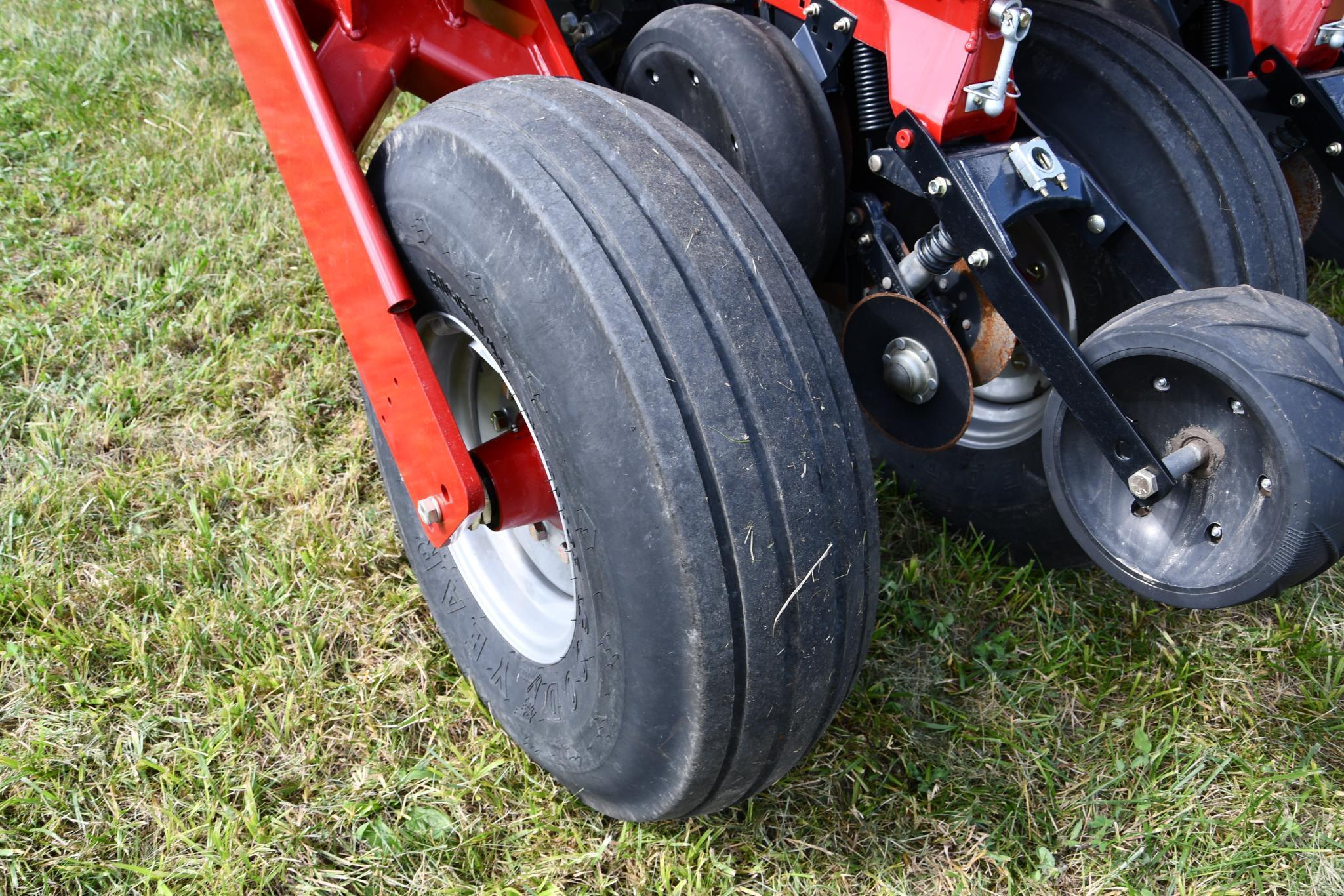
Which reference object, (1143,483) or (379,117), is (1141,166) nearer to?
(1143,483)

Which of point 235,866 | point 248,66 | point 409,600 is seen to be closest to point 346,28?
point 248,66

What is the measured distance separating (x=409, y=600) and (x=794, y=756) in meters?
0.93

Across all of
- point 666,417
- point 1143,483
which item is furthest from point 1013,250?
point 666,417

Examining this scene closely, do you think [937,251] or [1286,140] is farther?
[1286,140]

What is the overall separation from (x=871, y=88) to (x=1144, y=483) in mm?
790

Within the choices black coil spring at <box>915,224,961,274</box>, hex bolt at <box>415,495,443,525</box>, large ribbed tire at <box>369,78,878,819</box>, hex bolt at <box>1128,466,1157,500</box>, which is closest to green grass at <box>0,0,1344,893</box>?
large ribbed tire at <box>369,78,878,819</box>

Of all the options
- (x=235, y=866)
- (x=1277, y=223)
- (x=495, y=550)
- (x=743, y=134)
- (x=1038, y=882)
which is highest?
(x=743, y=134)

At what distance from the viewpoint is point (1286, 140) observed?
210 cm

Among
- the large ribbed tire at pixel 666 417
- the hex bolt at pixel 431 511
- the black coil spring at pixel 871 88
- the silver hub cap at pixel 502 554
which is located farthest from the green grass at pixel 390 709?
the black coil spring at pixel 871 88

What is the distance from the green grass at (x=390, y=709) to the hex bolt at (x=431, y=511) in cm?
46

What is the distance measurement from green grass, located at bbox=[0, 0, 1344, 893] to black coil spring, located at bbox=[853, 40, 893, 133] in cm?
85

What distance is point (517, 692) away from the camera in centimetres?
169

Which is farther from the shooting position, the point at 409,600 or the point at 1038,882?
the point at 409,600

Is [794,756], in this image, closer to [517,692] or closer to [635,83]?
[517,692]
